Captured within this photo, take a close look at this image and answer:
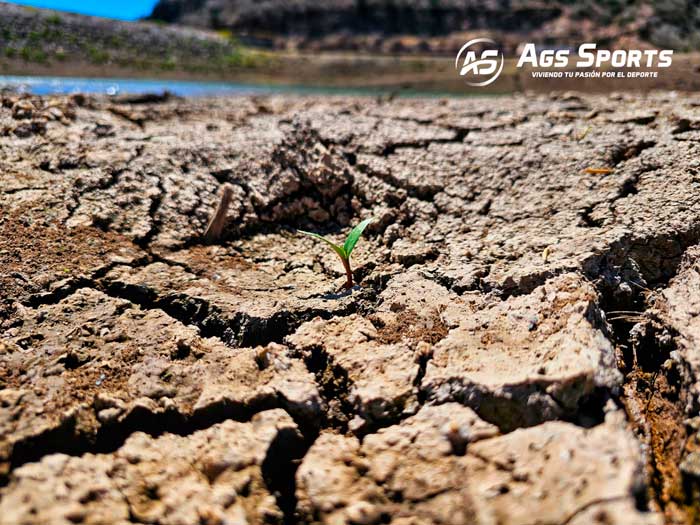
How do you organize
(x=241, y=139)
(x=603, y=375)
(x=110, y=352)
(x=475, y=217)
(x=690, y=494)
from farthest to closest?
(x=241, y=139), (x=475, y=217), (x=110, y=352), (x=603, y=375), (x=690, y=494)

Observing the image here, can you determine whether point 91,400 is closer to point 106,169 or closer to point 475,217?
point 106,169

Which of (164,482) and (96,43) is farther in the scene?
(96,43)

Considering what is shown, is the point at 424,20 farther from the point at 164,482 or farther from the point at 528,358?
the point at 164,482

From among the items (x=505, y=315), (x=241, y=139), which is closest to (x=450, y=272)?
(x=505, y=315)

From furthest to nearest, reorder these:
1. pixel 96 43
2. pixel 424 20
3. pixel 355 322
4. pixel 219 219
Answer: pixel 424 20, pixel 96 43, pixel 219 219, pixel 355 322

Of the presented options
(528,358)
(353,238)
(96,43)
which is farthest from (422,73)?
(528,358)

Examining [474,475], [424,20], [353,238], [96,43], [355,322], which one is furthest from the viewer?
[424,20]

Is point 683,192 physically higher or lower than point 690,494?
higher
